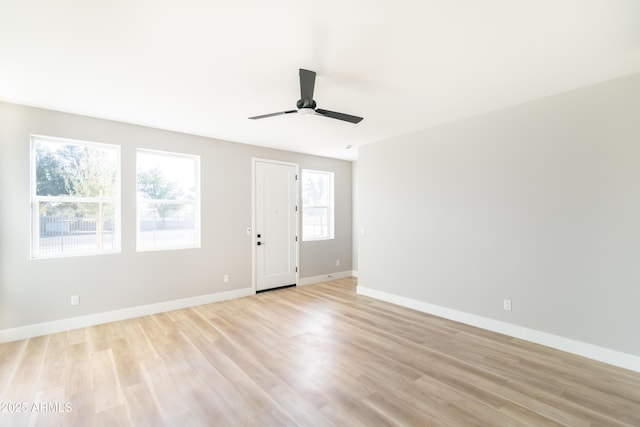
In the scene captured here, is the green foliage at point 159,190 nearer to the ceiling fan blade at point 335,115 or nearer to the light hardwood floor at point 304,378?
the light hardwood floor at point 304,378

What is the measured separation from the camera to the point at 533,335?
3.20m

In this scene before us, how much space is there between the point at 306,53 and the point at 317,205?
4163 mm

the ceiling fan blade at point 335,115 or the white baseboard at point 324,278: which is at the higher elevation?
the ceiling fan blade at point 335,115

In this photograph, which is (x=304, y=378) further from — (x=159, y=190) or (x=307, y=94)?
(x=159, y=190)

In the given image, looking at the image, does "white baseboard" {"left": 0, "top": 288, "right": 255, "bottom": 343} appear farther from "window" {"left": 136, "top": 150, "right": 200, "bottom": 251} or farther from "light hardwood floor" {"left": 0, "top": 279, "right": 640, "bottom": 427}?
"window" {"left": 136, "top": 150, "right": 200, "bottom": 251}

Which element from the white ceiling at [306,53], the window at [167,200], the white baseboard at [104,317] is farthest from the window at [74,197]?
the white baseboard at [104,317]

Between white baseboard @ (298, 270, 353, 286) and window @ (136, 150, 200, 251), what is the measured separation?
7.41 ft

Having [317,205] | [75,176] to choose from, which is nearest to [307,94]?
[75,176]

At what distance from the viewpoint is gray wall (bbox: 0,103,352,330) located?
3.30 m

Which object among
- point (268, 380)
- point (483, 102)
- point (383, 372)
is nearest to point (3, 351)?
point (268, 380)

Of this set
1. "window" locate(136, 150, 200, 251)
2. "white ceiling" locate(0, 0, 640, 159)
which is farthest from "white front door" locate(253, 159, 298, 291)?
"white ceiling" locate(0, 0, 640, 159)

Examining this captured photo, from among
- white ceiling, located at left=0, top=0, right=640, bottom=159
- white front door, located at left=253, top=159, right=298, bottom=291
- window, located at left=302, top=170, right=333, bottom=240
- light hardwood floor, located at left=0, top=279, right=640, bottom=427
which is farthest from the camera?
window, located at left=302, top=170, right=333, bottom=240

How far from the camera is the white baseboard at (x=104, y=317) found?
3.30 m

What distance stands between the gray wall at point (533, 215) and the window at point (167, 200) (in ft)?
10.7
